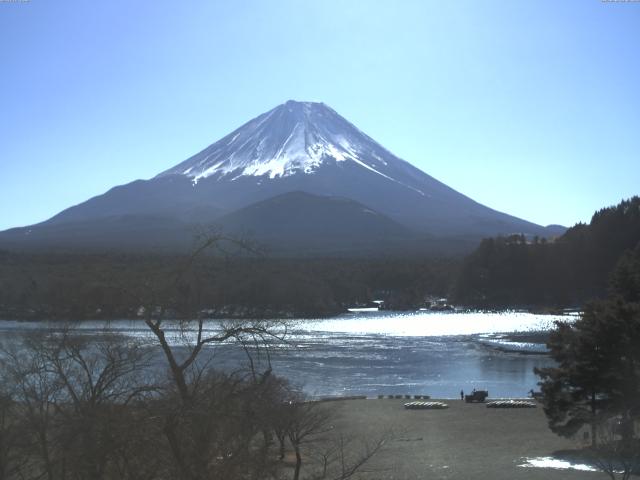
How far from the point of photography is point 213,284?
10062 mm

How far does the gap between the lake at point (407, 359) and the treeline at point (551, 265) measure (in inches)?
649

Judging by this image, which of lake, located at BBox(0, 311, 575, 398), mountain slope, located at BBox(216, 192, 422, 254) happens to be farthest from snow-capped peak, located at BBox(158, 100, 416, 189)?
lake, located at BBox(0, 311, 575, 398)

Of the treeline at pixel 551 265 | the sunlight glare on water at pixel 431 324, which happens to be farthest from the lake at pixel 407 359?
the treeline at pixel 551 265

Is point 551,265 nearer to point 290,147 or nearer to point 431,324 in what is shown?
point 431,324

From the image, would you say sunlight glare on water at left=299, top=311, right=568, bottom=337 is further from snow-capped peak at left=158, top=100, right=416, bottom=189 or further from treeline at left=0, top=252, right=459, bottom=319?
snow-capped peak at left=158, top=100, right=416, bottom=189

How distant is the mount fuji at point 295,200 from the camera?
91500 millimetres

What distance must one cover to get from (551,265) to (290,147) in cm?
6820

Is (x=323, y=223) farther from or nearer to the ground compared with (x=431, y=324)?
farther from the ground

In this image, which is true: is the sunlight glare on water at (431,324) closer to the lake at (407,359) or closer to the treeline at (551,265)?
the lake at (407,359)

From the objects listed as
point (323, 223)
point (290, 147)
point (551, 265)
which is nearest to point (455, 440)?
point (551, 265)

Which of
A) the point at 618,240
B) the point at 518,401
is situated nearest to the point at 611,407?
the point at 518,401

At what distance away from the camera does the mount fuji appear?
91500 millimetres

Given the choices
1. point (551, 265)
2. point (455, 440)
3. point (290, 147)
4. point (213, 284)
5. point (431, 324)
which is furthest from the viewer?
point (290, 147)

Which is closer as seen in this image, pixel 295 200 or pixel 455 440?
pixel 455 440
